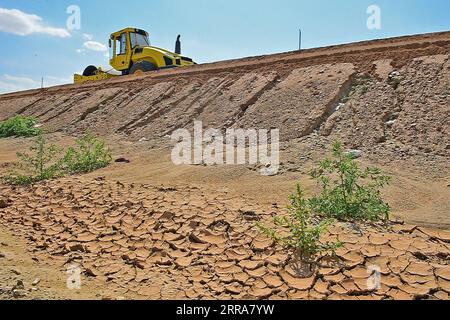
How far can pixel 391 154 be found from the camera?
4.91 m

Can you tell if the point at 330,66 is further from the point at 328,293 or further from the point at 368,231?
the point at 328,293

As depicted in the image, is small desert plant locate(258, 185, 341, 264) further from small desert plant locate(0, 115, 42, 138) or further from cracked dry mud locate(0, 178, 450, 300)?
small desert plant locate(0, 115, 42, 138)

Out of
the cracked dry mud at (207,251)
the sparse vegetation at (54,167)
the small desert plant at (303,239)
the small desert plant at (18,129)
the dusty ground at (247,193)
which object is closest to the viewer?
the cracked dry mud at (207,251)

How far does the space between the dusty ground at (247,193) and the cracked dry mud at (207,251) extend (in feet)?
0.04

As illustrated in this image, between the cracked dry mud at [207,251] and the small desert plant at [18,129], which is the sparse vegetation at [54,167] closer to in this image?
the cracked dry mud at [207,251]

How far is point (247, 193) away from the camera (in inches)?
160

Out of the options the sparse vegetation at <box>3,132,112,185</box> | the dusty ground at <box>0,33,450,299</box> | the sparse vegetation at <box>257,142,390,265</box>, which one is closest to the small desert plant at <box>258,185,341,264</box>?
the sparse vegetation at <box>257,142,390,265</box>

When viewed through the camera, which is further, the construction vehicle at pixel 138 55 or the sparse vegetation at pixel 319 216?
the construction vehicle at pixel 138 55

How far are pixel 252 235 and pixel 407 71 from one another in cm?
502

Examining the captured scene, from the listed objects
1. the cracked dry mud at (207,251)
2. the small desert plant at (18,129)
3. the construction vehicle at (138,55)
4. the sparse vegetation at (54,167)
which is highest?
the construction vehicle at (138,55)

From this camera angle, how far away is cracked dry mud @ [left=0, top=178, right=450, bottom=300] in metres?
2.30

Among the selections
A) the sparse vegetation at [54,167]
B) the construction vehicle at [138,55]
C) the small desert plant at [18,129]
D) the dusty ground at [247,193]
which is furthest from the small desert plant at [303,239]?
the construction vehicle at [138,55]

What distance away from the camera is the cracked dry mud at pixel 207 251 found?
2.30m

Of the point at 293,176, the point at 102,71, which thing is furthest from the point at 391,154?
the point at 102,71
